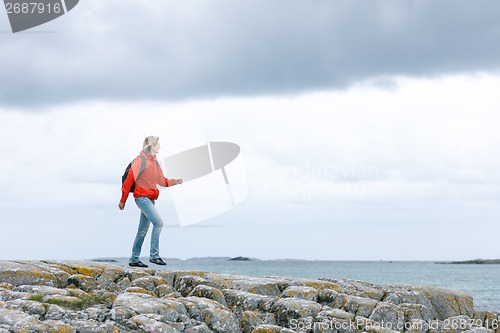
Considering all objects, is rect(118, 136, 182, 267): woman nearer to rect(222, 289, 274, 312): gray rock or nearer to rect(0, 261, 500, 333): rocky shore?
rect(0, 261, 500, 333): rocky shore

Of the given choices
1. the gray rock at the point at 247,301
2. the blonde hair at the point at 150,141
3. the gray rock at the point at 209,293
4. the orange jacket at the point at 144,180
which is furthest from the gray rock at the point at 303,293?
the blonde hair at the point at 150,141

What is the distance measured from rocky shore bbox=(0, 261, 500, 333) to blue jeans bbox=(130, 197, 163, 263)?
113cm

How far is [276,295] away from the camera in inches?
726

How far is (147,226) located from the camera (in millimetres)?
20297

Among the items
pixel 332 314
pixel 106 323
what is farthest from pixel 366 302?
pixel 106 323

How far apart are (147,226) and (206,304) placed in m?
4.87

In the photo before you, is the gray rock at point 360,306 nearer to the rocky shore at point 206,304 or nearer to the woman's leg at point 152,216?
the rocky shore at point 206,304

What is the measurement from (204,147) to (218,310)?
684 centimetres

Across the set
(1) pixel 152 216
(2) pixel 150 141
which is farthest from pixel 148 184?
(2) pixel 150 141

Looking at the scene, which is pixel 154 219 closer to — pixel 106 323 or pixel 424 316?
pixel 106 323

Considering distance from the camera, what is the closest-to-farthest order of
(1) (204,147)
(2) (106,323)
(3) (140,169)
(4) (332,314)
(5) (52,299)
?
(2) (106,323), (5) (52,299), (4) (332,314), (3) (140,169), (1) (204,147)

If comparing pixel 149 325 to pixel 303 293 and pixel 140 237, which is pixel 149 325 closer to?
pixel 303 293

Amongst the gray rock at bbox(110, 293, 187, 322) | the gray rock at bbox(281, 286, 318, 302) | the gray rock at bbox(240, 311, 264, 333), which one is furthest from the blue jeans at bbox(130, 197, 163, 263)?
the gray rock at bbox(240, 311, 264, 333)

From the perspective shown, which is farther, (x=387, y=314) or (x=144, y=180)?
(x=144, y=180)
